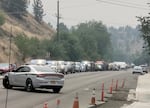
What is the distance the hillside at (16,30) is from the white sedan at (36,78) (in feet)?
220

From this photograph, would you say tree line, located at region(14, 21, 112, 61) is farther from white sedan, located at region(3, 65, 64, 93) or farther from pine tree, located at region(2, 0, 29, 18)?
white sedan, located at region(3, 65, 64, 93)

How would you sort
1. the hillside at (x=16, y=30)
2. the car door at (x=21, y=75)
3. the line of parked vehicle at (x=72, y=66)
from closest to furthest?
the car door at (x=21, y=75)
the line of parked vehicle at (x=72, y=66)
the hillside at (x=16, y=30)

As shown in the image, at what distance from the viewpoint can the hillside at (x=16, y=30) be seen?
110m

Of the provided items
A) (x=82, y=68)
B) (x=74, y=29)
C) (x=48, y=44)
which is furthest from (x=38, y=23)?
(x=82, y=68)

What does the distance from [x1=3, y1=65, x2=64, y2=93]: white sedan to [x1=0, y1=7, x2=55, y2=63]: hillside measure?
67.1 meters

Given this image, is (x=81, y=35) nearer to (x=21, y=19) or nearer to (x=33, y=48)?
(x=21, y=19)

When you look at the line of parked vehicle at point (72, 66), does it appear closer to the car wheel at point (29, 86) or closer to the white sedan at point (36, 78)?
the white sedan at point (36, 78)

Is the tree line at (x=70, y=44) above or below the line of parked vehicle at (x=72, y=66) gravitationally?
above

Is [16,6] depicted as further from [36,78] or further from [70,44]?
[36,78]

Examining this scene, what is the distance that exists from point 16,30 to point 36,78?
98.5 meters

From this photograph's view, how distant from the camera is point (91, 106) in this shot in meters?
20.9

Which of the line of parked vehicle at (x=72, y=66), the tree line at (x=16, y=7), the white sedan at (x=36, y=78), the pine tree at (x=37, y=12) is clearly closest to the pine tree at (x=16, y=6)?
the tree line at (x=16, y=7)

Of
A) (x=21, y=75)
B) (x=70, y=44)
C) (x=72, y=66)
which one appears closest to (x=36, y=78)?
(x=21, y=75)

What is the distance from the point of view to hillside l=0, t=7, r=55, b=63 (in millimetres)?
109625
